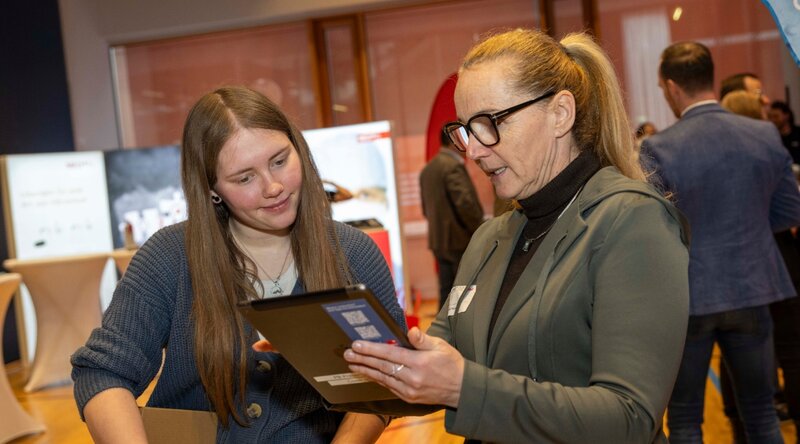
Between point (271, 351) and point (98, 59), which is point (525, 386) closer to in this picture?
point (271, 351)

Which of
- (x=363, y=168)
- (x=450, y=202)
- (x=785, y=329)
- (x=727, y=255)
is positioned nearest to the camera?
(x=727, y=255)

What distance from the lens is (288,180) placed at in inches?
69.1

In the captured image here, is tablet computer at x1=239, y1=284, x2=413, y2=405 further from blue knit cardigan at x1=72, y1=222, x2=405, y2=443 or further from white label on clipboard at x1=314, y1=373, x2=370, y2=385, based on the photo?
blue knit cardigan at x1=72, y1=222, x2=405, y2=443

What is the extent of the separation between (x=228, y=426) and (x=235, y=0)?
7758 mm

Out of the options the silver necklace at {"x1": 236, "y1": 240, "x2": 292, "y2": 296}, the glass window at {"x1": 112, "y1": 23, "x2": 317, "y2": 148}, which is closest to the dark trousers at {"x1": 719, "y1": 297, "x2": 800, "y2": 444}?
the silver necklace at {"x1": 236, "y1": 240, "x2": 292, "y2": 296}

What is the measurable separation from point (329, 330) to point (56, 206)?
21.8 ft

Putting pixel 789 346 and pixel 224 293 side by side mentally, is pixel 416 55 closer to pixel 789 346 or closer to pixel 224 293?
pixel 789 346

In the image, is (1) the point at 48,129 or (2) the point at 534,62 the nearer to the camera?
(2) the point at 534,62

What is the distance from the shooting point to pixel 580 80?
58.0 inches

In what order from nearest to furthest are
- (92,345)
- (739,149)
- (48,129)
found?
(92,345), (739,149), (48,129)

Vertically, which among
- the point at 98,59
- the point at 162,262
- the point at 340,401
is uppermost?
the point at 98,59

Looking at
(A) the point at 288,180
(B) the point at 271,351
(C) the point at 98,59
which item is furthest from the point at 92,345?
(C) the point at 98,59

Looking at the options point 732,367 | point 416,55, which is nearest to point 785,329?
point 732,367

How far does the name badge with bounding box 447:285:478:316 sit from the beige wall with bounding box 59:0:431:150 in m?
7.44
